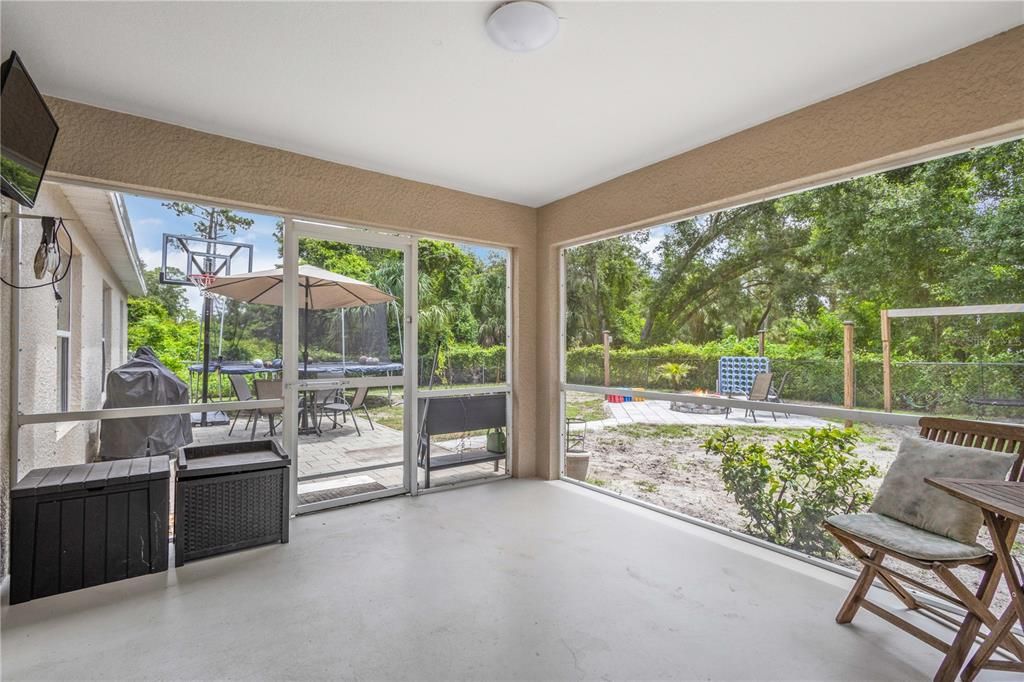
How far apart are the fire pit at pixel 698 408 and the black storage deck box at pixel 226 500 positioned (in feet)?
9.68

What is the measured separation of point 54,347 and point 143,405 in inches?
24.1

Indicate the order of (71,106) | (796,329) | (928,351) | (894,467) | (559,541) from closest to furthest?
1. (894,467)
2. (928,351)
3. (71,106)
4. (796,329)
5. (559,541)

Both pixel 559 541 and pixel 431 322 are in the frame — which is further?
pixel 431 322

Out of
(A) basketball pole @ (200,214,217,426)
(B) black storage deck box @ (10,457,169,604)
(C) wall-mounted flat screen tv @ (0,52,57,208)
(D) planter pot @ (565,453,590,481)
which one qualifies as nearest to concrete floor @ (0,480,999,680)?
(B) black storage deck box @ (10,457,169,604)

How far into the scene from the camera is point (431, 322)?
14.9 ft

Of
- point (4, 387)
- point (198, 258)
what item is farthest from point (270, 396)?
point (4, 387)

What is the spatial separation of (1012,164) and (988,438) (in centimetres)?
134

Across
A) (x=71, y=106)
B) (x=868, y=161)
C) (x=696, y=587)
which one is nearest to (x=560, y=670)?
(x=696, y=587)

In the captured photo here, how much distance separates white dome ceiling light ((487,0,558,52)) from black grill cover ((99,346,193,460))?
9.90 ft

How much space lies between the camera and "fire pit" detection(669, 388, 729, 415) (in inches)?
144

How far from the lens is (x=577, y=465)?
4.99 meters

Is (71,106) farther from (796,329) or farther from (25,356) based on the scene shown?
(796,329)

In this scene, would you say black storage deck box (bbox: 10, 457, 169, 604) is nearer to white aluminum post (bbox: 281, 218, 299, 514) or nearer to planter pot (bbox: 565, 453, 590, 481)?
white aluminum post (bbox: 281, 218, 299, 514)

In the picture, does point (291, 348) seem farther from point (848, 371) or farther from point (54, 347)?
point (848, 371)
